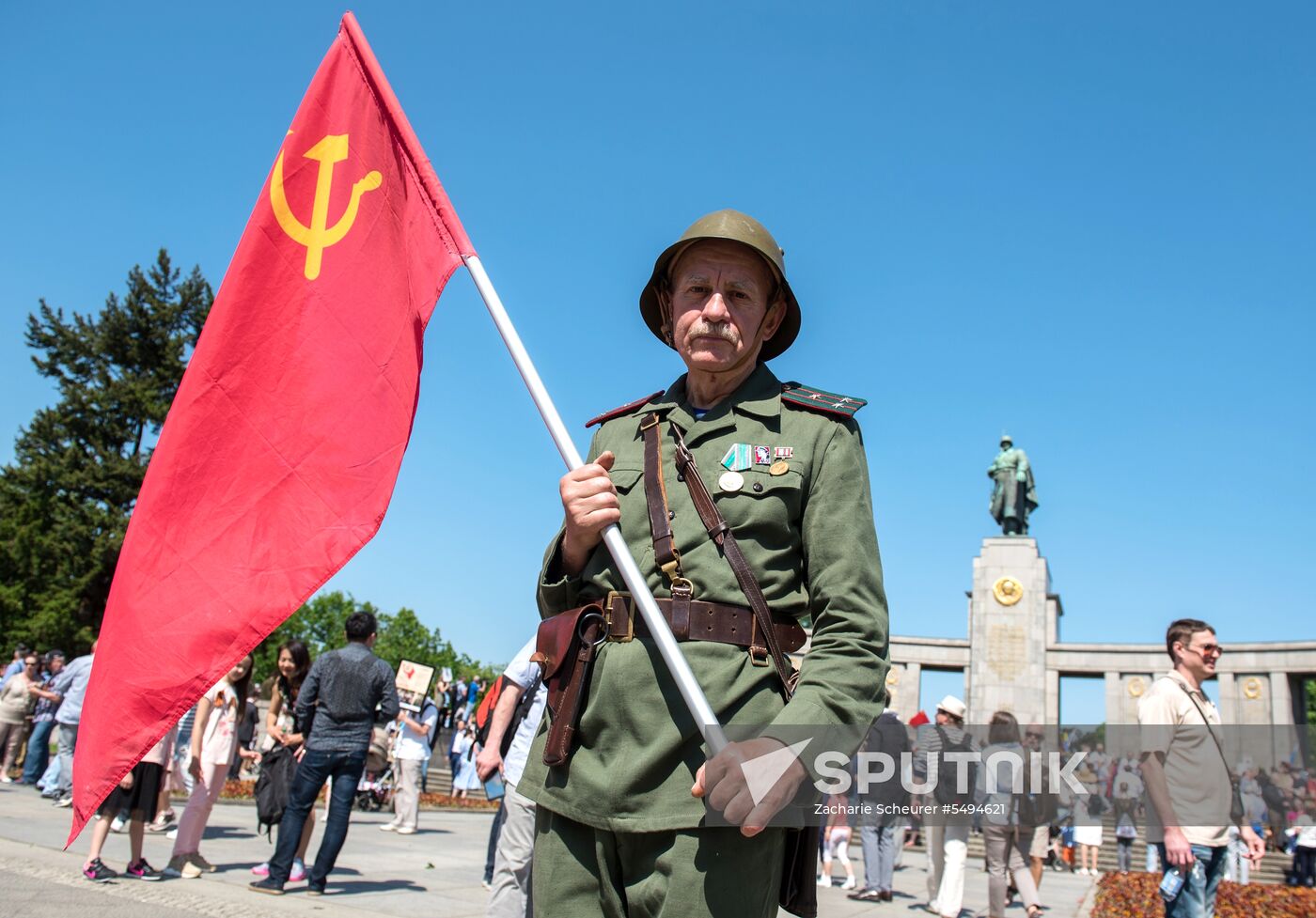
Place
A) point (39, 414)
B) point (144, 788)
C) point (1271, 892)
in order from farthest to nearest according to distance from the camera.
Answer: point (39, 414)
point (1271, 892)
point (144, 788)

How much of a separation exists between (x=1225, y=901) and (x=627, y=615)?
14.1 metres

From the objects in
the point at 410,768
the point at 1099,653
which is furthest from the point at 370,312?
the point at 1099,653

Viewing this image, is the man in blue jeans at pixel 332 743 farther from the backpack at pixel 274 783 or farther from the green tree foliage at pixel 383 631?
the green tree foliage at pixel 383 631

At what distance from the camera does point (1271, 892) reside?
15.2 metres

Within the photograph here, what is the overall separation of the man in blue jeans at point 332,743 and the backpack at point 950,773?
16.0 ft

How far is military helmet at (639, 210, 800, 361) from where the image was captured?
278 centimetres

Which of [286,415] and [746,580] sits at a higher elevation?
[286,415]

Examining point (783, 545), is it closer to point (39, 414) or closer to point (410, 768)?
point (410, 768)

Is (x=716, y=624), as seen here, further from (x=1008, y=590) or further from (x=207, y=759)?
(x=1008, y=590)

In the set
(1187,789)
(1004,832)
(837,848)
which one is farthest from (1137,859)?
(1187,789)

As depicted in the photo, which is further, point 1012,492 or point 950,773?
point 1012,492

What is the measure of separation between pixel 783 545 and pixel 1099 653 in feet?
120

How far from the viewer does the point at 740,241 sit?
275cm

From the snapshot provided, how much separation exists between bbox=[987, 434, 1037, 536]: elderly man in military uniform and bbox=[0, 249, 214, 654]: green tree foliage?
35.2 metres
